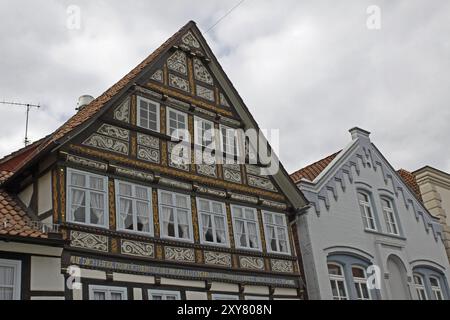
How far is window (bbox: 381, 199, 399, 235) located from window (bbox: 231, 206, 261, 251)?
6.85 metres

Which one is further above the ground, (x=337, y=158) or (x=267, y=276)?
(x=337, y=158)

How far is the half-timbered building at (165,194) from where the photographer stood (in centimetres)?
1302

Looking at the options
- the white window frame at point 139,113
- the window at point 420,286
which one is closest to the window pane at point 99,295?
the white window frame at point 139,113

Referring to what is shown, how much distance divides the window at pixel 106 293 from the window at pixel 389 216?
12.0 meters

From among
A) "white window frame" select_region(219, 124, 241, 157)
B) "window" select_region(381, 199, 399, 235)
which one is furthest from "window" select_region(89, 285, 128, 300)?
"window" select_region(381, 199, 399, 235)

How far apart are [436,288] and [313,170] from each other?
21.9ft

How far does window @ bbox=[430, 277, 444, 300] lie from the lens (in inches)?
855

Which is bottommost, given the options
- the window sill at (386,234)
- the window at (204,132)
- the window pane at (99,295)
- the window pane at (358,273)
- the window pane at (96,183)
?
the window pane at (99,295)

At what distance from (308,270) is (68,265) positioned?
26.9 ft

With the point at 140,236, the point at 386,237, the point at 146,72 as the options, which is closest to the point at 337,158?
the point at 386,237

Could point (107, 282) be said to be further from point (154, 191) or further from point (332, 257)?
point (332, 257)

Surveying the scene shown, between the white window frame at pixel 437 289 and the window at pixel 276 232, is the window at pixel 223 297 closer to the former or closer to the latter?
the window at pixel 276 232

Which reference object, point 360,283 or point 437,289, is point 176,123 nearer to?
point 360,283
